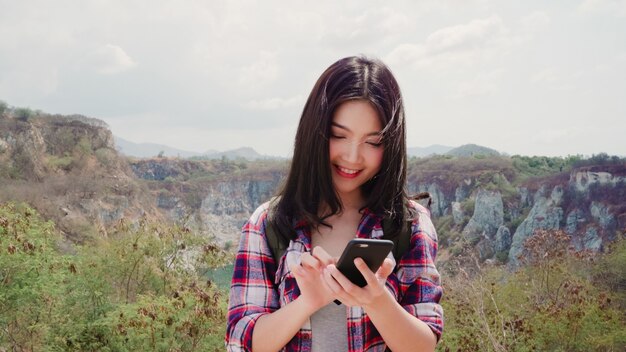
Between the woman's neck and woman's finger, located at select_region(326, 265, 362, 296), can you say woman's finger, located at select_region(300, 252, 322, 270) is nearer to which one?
woman's finger, located at select_region(326, 265, 362, 296)

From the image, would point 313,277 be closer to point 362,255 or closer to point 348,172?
point 362,255

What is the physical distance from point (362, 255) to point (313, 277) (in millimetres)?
125

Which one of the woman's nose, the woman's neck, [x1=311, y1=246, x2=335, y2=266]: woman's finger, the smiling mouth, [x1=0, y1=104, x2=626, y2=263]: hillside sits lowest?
[x1=0, y1=104, x2=626, y2=263]: hillside

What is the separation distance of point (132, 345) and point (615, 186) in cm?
2986

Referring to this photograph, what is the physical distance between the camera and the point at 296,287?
101 centimetres

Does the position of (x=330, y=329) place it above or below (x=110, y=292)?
above

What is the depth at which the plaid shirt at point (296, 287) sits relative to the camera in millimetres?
1011

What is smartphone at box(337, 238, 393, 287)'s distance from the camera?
0.81 meters


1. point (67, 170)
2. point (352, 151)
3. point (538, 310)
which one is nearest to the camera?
point (352, 151)

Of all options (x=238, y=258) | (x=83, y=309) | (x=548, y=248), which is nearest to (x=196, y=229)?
(x=83, y=309)

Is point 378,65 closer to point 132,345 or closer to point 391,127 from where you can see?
point 391,127

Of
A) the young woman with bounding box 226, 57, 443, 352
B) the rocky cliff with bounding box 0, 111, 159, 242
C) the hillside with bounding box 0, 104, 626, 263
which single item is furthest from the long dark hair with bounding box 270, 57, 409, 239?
the rocky cliff with bounding box 0, 111, 159, 242

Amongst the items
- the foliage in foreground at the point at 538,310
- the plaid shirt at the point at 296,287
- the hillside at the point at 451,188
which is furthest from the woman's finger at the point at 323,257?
the hillside at the point at 451,188

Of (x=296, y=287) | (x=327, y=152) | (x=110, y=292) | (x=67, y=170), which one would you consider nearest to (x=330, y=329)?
(x=296, y=287)
